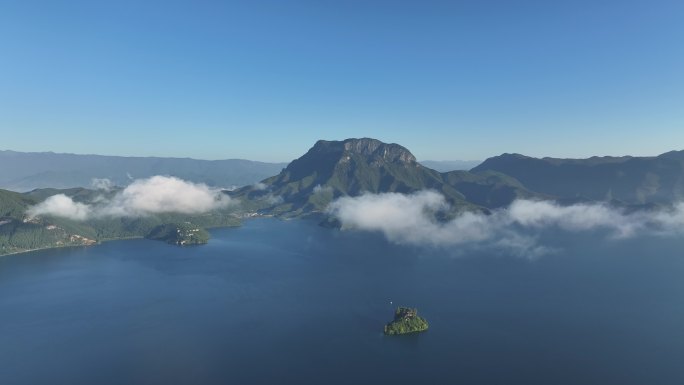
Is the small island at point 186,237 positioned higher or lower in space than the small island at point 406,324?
lower

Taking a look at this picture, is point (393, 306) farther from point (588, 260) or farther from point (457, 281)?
point (588, 260)

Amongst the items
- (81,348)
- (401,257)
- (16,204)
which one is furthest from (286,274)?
(16,204)

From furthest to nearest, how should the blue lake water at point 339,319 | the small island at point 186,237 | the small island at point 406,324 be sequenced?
the small island at point 186,237 → the small island at point 406,324 → the blue lake water at point 339,319

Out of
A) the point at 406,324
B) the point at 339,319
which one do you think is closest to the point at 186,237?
the point at 339,319

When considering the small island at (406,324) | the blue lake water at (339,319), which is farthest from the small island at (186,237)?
the small island at (406,324)

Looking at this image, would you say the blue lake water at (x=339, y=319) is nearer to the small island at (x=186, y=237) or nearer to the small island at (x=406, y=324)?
the small island at (x=406, y=324)

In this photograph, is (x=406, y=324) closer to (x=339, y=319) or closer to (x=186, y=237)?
(x=339, y=319)

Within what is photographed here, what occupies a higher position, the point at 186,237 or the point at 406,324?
the point at 406,324
